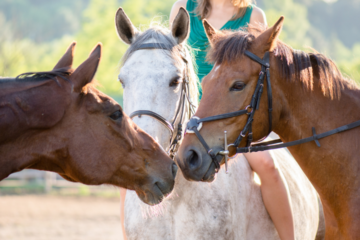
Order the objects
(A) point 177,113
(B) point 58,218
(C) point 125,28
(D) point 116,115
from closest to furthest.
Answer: (D) point 116,115, (A) point 177,113, (C) point 125,28, (B) point 58,218

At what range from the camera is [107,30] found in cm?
2573

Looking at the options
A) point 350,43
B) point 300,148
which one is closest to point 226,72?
point 300,148

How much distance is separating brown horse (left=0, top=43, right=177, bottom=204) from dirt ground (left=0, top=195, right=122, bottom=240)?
24.9 ft

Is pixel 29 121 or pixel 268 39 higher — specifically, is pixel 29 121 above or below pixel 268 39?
below

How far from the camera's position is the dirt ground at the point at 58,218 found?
32.0ft

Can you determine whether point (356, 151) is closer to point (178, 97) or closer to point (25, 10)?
point (178, 97)

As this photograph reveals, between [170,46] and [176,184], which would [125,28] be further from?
[176,184]

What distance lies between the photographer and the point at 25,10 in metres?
78.9

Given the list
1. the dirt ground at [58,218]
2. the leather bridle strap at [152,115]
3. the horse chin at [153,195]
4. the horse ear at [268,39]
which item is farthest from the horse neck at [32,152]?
the dirt ground at [58,218]

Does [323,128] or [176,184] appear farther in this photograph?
[176,184]

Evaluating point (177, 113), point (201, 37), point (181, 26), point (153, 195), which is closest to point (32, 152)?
point (153, 195)

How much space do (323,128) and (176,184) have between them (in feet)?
4.29

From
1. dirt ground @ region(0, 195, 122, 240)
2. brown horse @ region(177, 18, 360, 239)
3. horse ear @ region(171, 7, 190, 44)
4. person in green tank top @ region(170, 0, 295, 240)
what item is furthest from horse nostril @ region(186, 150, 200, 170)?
dirt ground @ region(0, 195, 122, 240)

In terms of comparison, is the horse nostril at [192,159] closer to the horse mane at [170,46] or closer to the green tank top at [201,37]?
the horse mane at [170,46]
